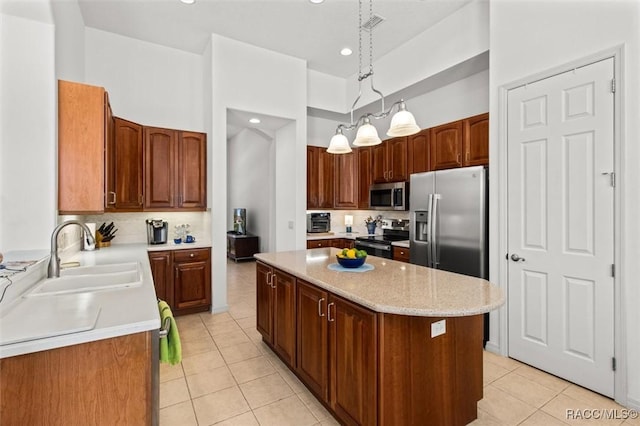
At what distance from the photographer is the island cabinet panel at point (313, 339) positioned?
6.66 ft

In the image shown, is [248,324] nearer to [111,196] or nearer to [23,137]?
[111,196]

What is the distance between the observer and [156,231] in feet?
13.2

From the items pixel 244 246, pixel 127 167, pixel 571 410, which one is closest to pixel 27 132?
pixel 127 167

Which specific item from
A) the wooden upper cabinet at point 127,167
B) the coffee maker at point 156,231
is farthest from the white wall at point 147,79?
the coffee maker at point 156,231

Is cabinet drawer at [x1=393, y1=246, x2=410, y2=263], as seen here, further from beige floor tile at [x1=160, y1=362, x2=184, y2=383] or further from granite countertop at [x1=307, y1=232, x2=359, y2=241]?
beige floor tile at [x1=160, y1=362, x2=184, y2=383]

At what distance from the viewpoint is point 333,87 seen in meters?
5.38

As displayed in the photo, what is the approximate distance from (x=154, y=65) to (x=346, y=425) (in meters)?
4.75

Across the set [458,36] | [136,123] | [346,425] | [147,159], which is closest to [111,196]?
[147,159]

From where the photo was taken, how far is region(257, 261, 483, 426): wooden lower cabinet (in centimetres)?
159

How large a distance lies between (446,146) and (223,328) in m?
3.42

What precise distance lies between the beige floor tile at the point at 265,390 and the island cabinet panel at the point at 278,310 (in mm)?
165

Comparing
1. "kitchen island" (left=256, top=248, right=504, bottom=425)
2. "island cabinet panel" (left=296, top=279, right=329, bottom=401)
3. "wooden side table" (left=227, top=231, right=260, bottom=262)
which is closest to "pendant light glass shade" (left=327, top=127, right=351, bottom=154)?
"kitchen island" (left=256, top=248, right=504, bottom=425)

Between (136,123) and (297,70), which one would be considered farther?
(297,70)

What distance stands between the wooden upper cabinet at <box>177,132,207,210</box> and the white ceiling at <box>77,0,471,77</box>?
51.7 inches
